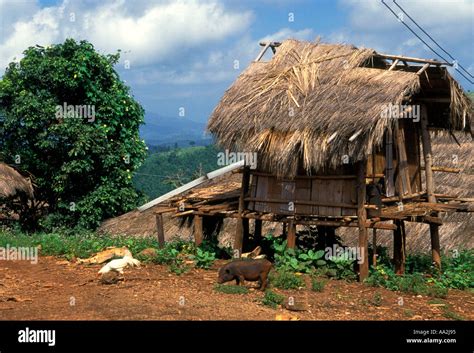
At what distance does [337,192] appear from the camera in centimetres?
1227

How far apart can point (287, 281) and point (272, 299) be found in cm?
127

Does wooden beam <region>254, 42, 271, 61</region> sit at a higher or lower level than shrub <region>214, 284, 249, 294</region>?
higher

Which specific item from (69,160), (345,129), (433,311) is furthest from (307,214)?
(69,160)

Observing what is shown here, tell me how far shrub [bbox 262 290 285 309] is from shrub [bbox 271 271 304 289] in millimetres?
898

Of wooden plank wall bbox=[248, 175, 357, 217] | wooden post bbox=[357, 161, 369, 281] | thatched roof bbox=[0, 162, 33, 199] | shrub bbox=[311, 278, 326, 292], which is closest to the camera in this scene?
shrub bbox=[311, 278, 326, 292]

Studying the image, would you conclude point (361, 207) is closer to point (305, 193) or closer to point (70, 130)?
point (305, 193)

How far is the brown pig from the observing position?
1023cm

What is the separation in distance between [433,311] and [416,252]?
5586mm

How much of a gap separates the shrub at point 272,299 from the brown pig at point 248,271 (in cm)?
46

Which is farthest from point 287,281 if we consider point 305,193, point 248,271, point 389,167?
point 389,167

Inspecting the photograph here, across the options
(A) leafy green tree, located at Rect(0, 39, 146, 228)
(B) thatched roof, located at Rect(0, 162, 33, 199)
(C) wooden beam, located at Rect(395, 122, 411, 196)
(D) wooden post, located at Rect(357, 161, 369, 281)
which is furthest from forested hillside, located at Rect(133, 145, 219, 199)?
(D) wooden post, located at Rect(357, 161, 369, 281)

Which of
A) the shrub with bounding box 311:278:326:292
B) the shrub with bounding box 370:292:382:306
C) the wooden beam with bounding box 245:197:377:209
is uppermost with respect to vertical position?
the wooden beam with bounding box 245:197:377:209

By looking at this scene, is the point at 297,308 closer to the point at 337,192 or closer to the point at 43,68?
the point at 337,192

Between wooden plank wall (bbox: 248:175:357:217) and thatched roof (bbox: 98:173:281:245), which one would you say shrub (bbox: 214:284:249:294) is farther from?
thatched roof (bbox: 98:173:281:245)
